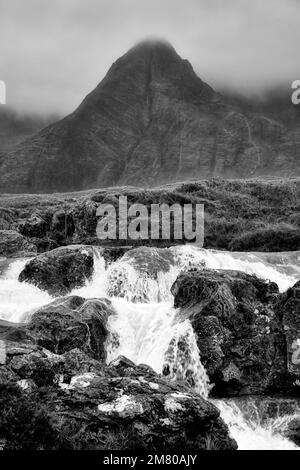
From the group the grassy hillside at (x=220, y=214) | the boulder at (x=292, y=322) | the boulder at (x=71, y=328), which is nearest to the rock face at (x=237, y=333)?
the boulder at (x=292, y=322)

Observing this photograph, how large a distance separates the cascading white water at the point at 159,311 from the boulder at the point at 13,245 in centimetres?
922

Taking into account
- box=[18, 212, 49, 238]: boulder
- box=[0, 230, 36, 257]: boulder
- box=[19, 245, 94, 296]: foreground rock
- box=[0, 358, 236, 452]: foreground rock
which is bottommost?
box=[0, 358, 236, 452]: foreground rock

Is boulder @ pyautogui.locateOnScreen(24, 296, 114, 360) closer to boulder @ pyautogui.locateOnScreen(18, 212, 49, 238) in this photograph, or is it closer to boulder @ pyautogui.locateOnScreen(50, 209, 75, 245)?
boulder @ pyautogui.locateOnScreen(18, 212, 49, 238)

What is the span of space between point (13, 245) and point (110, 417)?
132 feet

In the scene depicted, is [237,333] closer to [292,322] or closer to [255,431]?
[292,322]

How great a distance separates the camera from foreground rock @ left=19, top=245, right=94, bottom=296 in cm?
4097

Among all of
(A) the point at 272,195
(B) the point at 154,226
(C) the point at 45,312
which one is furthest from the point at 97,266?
(A) the point at 272,195

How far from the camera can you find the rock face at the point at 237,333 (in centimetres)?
2489

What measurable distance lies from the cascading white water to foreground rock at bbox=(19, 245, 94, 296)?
0.57m

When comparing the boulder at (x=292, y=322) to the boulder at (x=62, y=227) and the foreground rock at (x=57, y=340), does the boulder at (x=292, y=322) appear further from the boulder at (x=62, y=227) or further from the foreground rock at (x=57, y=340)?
the boulder at (x=62, y=227)

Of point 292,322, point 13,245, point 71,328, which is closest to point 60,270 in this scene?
point 13,245

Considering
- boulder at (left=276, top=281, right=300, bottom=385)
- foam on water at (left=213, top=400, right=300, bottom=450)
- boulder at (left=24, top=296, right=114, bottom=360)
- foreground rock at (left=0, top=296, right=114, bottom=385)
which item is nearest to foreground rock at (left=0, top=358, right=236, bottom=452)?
foreground rock at (left=0, top=296, right=114, bottom=385)

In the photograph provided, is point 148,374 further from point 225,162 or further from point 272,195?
point 225,162

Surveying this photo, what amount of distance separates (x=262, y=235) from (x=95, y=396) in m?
54.2
